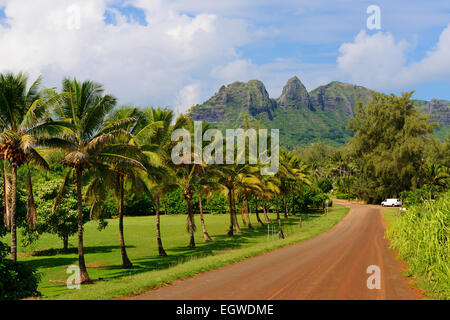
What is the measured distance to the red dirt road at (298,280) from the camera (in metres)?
11.3

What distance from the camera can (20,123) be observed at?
62.1 ft

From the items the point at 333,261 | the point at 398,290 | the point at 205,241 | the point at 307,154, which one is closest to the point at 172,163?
the point at 205,241

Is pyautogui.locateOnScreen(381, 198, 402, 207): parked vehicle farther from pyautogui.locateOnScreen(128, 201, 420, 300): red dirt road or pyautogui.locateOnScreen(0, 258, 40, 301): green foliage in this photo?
pyautogui.locateOnScreen(0, 258, 40, 301): green foliage

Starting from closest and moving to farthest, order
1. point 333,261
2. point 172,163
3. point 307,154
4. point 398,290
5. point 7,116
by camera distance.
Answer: point 398,290 → point 333,261 → point 7,116 → point 172,163 → point 307,154

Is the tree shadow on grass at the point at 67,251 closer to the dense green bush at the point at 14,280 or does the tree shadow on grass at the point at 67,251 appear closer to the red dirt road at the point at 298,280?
the red dirt road at the point at 298,280

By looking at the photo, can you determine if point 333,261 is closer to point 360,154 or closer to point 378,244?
point 378,244

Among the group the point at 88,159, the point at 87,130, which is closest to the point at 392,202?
the point at 87,130

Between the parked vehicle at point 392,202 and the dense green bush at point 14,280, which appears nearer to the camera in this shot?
the dense green bush at point 14,280

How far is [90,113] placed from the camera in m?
19.8

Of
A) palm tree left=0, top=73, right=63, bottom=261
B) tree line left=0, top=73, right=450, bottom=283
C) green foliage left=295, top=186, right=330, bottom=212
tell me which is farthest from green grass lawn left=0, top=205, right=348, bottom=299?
green foliage left=295, top=186, right=330, bottom=212

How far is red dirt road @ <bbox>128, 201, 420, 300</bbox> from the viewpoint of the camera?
37.0 feet

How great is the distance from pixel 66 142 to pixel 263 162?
26.9 metres

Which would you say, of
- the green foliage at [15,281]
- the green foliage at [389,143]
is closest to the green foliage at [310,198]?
the green foliage at [389,143]

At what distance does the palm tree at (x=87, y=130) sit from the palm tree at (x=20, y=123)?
1.00 m
